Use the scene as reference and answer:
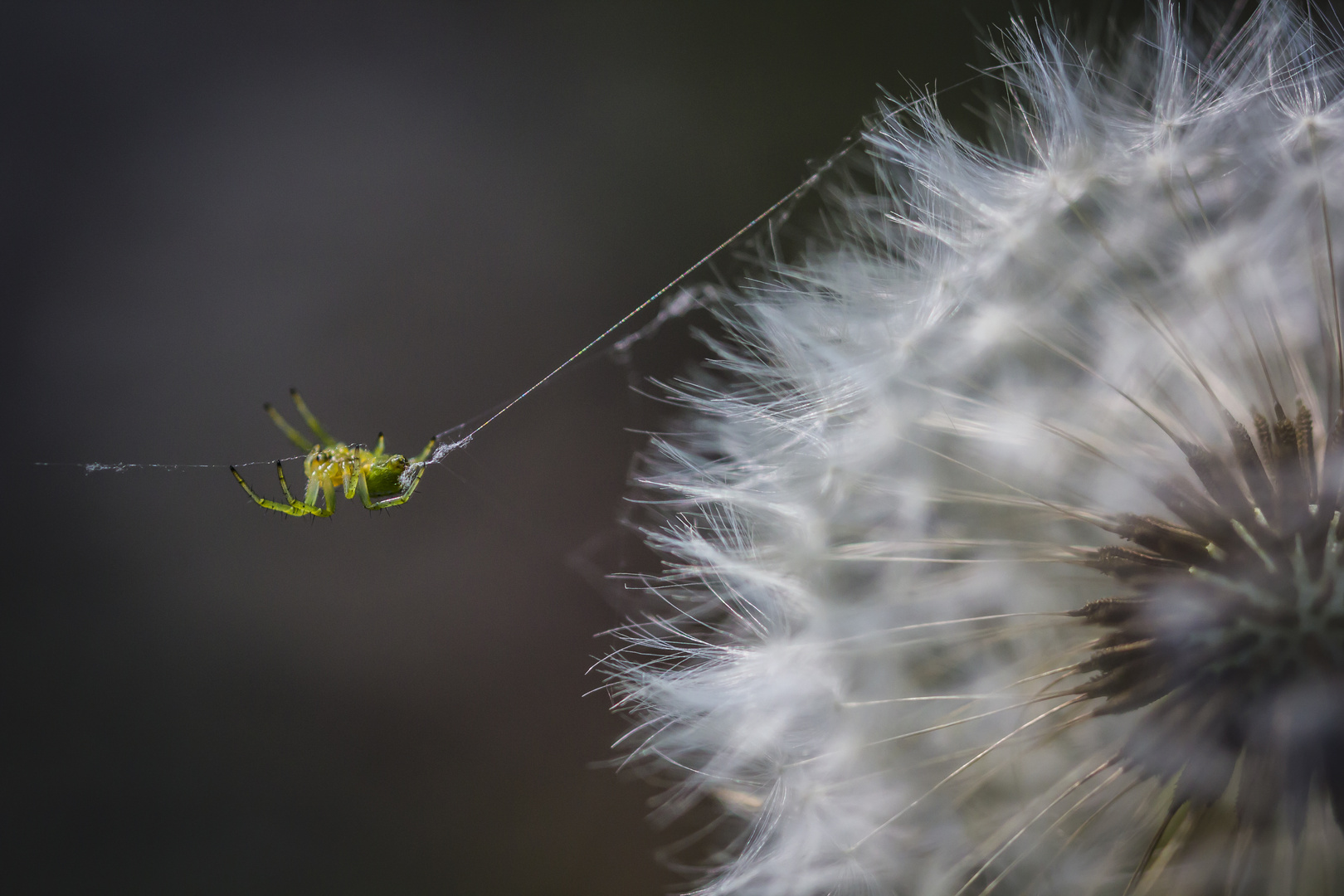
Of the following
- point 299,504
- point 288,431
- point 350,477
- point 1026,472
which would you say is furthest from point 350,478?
point 1026,472

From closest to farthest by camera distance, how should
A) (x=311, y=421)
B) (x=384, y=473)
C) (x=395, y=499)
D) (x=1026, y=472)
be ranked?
1. (x=1026, y=472)
2. (x=384, y=473)
3. (x=395, y=499)
4. (x=311, y=421)

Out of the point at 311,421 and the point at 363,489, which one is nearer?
the point at 363,489

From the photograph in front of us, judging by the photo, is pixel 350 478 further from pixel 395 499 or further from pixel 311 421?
pixel 311 421

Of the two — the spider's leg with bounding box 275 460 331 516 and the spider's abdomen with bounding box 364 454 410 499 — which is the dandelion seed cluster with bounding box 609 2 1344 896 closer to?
the spider's abdomen with bounding box 364 454 410 499

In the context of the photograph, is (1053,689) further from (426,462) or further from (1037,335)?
(426,462)

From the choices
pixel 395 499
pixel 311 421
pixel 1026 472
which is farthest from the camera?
pixel 311 421

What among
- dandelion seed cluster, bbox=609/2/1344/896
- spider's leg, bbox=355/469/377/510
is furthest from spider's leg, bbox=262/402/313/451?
dandelion seed cluster, bbox=609/2/1344/896

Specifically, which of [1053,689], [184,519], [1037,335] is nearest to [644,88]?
[1037,335]
